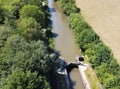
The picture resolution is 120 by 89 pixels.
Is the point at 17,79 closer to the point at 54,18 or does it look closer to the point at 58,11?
the point at 54,18

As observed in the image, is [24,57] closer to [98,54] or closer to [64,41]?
[98,54]

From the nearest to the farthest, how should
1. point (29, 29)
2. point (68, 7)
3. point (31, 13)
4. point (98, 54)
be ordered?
point (98, 54) < point (29, 29) < point (31, 13) < point (68, 7)

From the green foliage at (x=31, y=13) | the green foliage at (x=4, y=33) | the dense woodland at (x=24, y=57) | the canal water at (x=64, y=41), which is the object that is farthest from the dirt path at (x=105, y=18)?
the green foliage at (x=4, y=33)

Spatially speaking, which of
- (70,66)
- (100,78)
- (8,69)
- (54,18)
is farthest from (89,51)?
(54,18)

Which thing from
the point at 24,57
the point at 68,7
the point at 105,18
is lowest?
the point at 24,57

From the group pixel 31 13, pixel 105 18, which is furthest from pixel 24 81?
pixel 105 18

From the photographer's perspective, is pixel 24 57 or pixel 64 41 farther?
pixel 64 41

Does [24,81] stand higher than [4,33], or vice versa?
[4,33]
